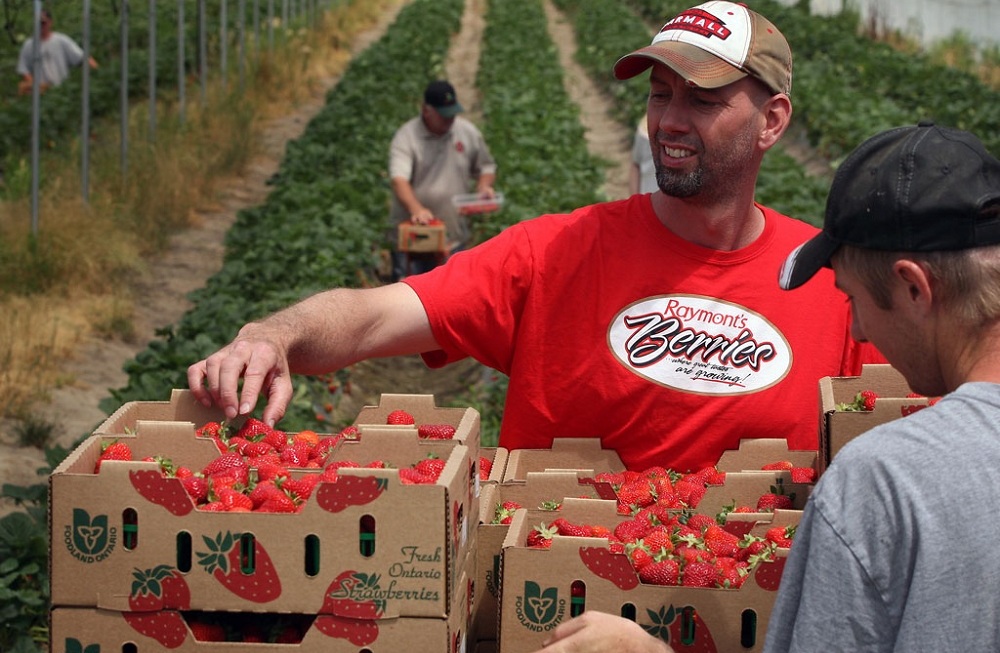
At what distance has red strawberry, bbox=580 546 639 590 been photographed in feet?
8.33

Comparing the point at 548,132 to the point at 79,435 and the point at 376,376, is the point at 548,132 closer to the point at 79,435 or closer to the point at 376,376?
the point at 376,376

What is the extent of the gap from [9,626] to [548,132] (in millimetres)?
14304

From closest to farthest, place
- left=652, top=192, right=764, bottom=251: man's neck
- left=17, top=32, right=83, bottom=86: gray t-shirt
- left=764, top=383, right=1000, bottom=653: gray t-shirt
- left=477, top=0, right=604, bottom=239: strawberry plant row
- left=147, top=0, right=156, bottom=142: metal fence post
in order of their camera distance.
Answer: left=764, top=383, right=1000, bottom=653: gray t-shirt < left=652, top=192, right=764, bottom=251: man's neck < left=477, top=0, right=604, bottom=239: strawberry plant row < left=147, top=0, right=156, bottom=142: metal fence post < left=17, top=32, right=83, bottom=86: gray t-shirt

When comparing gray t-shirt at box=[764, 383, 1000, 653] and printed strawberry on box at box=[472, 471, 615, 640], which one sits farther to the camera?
printed strawberry on box at box=[472, 471, 615, 640]

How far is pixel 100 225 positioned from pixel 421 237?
10.9 ft

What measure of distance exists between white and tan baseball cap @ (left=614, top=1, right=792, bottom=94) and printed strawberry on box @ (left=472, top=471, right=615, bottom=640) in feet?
3.52

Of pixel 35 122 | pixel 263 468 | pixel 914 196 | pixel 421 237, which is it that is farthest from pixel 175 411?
pixel 35 122

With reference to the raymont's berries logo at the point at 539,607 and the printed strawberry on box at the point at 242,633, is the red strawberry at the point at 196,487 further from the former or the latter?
the raymont's berries logo at the point at 539,607

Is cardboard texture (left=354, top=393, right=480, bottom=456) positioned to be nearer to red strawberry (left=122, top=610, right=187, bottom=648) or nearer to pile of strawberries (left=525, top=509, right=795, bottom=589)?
pile of strawberries (left=525, top=509, right=795, bottom=589)

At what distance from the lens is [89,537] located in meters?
2.53

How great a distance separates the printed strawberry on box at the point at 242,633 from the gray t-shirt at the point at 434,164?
794 centimetres

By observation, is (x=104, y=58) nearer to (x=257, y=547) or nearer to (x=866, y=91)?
(x=866, y=91)

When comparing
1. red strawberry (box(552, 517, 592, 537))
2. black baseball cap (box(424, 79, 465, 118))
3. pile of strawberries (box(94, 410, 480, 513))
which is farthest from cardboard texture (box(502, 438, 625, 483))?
black baseball cap (box(424, 79, 465, 118))

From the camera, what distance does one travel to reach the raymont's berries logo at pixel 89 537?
253 centimetres
